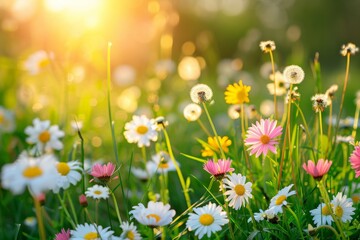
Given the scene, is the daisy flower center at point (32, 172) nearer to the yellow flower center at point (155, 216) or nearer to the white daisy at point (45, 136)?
the yellow flower center at point (155, 216)

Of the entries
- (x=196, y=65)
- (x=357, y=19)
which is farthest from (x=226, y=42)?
(x=196, y=65)

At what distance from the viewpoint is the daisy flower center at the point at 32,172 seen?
76 centimetres

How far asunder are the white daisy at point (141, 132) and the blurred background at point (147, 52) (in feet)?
0.91

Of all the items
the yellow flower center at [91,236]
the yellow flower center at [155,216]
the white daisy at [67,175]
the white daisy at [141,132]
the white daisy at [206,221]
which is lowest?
the yellow flower center at [91,236]

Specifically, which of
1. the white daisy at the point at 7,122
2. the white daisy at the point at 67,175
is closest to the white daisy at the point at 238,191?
the white daisy at the point at 67,175

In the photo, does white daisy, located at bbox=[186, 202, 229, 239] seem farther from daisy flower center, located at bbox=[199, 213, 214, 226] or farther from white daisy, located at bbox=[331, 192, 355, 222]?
white daisy, located at bbox=[331, 192, 355, 222]

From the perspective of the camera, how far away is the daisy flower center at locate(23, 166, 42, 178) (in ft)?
2.49

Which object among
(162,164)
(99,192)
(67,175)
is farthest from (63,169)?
(162,164)

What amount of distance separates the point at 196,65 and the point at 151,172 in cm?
146

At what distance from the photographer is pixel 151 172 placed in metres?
1.65

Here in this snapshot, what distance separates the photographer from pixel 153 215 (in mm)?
1014

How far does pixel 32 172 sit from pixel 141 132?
1.82 feet

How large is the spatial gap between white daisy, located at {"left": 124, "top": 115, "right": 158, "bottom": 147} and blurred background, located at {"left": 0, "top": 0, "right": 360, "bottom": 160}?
0.28 m

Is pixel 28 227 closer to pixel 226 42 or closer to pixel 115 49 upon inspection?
pixel 115 49
